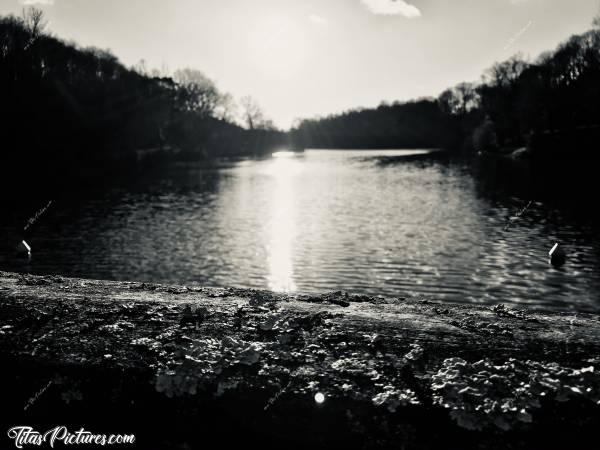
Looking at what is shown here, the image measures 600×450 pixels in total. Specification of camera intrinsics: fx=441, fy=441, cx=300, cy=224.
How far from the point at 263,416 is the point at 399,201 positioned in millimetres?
33348

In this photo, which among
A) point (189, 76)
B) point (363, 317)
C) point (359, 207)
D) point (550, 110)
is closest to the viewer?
point (363, 317)

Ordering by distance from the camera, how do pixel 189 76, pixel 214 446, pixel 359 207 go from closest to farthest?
1. pixel 214 446
2. pixel 359 207
3. pixel 189 76

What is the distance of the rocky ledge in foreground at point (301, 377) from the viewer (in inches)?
93.8

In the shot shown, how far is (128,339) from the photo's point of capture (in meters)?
3.20

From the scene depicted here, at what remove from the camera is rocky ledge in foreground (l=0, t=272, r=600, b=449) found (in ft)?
7.82

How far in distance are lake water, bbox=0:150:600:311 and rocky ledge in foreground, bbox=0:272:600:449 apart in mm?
7999

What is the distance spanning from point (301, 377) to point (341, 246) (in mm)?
18185

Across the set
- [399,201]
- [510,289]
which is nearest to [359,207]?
[399,201]

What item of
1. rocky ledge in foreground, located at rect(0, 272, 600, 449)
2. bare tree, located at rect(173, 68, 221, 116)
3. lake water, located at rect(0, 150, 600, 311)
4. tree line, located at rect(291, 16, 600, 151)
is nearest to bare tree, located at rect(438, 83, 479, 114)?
tree line, located at rect(291, 16, 600, 151)

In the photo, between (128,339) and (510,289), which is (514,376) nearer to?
(128,339)

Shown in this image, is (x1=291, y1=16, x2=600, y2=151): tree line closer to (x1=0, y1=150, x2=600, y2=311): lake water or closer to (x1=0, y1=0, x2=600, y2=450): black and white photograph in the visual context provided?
(x1=0, y1=0, x2=600, y2=450): black and white photograph

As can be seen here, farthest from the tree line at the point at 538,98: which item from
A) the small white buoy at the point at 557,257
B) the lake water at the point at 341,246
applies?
the small white buoy at the point at 557,257

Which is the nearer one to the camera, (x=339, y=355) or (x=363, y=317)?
(x=339, y=355)

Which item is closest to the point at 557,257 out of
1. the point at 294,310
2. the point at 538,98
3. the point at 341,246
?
the point at 341,246
